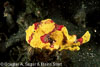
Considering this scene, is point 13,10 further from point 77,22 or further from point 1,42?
point 77,22

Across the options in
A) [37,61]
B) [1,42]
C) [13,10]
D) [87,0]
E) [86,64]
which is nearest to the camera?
[37,61]

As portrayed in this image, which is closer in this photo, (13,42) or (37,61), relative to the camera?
(37,61)

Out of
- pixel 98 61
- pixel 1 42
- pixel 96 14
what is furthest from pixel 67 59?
pixel 96 14

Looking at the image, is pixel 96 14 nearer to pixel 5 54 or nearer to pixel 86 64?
pixel 86 64

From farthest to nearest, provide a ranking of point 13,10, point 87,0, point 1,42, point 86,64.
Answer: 1. point 87,0
2. point 13,10
3. point 1,42
4. point 86,64

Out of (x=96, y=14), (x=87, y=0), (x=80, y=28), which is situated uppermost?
(x=87, y=0)

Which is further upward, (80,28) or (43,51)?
(80,28)
